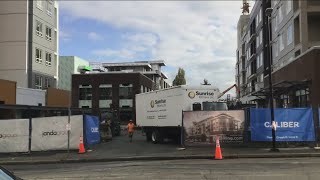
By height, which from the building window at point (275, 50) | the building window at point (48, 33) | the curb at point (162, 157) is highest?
the building window at point (48, 33)

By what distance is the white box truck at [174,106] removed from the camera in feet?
94.7

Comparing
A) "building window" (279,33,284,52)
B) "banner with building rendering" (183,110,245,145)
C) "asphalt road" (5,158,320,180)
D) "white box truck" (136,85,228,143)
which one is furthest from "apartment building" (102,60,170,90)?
"asphalt road" (5,158,320,180)

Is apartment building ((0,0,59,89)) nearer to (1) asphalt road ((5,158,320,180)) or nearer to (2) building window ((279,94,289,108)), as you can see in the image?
(2) building window ((279,94,289,108))

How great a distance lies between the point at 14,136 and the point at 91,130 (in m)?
4.38

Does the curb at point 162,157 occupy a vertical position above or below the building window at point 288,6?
below

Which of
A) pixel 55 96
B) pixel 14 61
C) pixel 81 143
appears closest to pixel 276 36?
pixel 55 96

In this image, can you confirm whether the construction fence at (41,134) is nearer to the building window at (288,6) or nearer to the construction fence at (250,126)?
the construction fence at (250,126)

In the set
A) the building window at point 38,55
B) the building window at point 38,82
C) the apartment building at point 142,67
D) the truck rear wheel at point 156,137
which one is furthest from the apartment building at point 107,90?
the truck rear wheel at point 156,137

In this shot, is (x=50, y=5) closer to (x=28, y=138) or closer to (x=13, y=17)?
(x=13, y=17)

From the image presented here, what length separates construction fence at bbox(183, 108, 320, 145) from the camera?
83.3 feet

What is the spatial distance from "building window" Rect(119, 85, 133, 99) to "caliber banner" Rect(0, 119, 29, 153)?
60.5 metres

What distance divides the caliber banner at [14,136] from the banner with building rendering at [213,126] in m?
8.79

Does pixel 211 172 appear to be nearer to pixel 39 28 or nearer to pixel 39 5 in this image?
pixel 39 28

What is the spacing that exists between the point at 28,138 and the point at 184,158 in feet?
30.1
